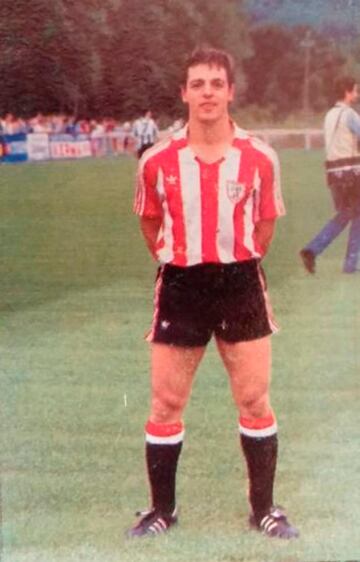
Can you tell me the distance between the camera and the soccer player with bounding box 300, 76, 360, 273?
451 centimetres

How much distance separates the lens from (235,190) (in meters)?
4.12

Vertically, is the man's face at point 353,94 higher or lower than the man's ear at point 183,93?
lower

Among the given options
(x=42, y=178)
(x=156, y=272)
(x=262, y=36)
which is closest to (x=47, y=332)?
(x=42, y=178)

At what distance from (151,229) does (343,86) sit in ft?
2.24

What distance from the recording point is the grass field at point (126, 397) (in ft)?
14.1

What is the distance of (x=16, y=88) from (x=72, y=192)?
367mm

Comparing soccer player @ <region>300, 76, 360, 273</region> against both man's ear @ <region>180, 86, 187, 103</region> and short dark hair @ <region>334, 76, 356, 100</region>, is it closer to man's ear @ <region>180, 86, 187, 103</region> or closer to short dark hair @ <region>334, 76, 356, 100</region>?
short dark hair @ <region>334, 76, 356, 100</region>

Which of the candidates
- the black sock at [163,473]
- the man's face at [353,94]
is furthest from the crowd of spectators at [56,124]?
the black sock at [163,473]

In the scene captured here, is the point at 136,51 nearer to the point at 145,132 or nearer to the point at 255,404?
the point at 145,132

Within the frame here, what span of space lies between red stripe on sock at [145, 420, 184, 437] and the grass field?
21 centimetres

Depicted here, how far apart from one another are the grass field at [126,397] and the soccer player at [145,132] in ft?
0.28

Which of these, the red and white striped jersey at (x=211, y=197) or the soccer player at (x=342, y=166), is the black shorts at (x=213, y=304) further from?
the soccer player at (x=342, y=166)

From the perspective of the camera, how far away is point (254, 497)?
430 cm

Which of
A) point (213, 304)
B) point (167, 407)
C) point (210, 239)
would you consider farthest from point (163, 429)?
point (210, 239)
